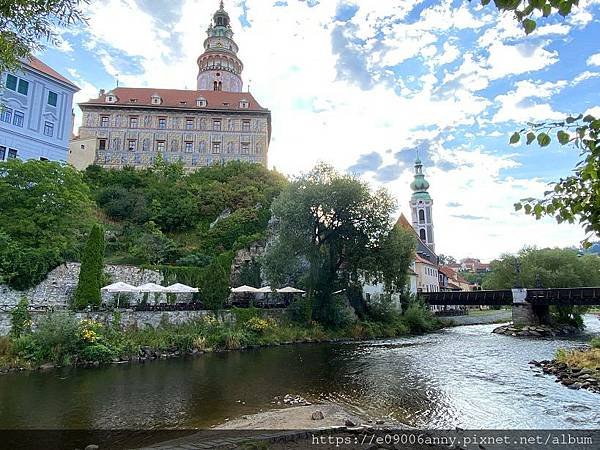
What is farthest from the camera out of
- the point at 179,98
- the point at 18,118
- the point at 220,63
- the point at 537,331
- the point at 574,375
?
the point at 220,63

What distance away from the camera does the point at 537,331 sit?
3089cm

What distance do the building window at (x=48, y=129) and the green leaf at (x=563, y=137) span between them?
3850 centimetres

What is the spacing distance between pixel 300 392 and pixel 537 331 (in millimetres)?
26334

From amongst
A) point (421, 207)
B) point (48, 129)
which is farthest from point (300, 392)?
point (421, 207)

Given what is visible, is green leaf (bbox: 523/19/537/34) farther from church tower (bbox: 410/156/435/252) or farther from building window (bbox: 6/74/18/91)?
church tower (bbox: 410/156/435/252)

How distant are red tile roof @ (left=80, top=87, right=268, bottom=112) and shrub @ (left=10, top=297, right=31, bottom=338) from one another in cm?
3992

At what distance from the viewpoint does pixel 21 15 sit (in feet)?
22.1

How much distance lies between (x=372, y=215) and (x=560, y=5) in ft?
90.8

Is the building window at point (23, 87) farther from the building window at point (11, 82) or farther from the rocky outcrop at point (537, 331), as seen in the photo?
the rocky outcrop at point (537, 331)

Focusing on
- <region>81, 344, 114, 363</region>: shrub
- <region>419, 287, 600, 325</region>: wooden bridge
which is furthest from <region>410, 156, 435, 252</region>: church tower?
<region>81, 344, 114, 363</region>: shrub

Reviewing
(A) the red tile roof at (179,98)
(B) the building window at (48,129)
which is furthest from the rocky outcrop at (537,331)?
(B) the building window at (48,129)

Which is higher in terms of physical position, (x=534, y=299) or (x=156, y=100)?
(x=156, y=100)

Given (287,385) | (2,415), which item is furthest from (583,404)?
(2,415)

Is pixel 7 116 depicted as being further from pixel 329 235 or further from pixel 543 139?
pixel 543 139
